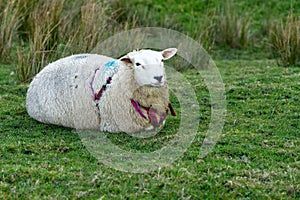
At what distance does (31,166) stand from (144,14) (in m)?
8.06

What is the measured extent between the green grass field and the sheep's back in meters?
0.15

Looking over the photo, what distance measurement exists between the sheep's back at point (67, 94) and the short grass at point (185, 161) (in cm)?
15

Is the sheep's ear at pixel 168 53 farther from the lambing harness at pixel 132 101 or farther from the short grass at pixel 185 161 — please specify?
the short grass at pixel 185 161

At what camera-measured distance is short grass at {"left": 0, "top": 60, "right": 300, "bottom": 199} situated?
455 cm

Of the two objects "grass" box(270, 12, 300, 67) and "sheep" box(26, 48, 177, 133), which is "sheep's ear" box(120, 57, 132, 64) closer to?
"sheep" box(26, 48, 177, 133)

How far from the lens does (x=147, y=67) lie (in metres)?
5.69

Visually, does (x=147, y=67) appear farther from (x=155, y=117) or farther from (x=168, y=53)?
(x=155, y=117)

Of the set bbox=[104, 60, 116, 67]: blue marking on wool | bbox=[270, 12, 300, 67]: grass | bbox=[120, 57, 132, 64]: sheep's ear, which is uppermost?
bbox=[120, 57, 132, 64]: sheep's ear

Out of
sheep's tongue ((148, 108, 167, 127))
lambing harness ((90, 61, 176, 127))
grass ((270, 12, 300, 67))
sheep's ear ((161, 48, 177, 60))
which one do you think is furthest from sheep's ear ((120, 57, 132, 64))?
grass ((270, 12, 300, 67))

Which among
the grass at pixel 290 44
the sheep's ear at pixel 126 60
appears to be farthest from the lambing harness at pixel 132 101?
the grass at pixel 290 44

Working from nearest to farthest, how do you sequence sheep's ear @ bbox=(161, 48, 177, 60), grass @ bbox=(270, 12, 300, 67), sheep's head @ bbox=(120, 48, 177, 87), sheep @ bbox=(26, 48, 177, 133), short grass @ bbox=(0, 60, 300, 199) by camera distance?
short grass @ bbox=(0, 60, 300, 199) → sheep's head @ bbox=(120, 48, 177, 87) → sheep @ bbox=(26, 48, 177, 133) → sheep's ear @ bbox=(161, 48, 177, 60) → grass @ bbox=(270, 12, 300, 67)

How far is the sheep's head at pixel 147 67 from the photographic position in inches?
222

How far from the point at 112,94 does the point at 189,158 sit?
1.15 metres

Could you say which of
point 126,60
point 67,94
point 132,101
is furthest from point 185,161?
point 67,94
